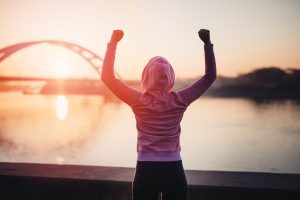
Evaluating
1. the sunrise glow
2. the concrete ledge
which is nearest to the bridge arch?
the sunrise glow

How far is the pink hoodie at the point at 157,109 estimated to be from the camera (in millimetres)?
1881

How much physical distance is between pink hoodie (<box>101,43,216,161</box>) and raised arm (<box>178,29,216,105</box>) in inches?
0.9

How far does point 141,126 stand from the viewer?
191 centimetres

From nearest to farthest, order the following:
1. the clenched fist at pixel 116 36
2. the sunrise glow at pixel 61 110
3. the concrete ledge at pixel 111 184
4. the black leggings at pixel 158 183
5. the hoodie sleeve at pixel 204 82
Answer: the black leggings at pixel 158 183
the hoodie sleeve at pixel 204 82
the clenched fist at pixel 116 36
the concrete ledge at pixel 111 184
the sunrise glow at pixel 61 110

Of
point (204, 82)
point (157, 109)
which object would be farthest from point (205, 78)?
point (157, 109)

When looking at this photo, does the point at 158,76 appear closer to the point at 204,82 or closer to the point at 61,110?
the point at 204,82

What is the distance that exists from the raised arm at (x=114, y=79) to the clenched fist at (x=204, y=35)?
0.43 meters

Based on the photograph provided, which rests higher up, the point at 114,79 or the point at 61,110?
the point at 114,79

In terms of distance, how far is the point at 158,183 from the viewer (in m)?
1.83

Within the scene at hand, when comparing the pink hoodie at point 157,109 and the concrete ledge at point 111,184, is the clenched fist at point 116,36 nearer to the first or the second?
the pink hoodie at point 157,109

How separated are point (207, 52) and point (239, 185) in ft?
4.21

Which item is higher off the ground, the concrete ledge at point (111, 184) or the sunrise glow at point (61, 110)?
the concrete ledge at point (111, 184)

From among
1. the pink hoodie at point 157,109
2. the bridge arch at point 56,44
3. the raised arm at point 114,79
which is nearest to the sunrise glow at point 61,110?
the bridge arch at point 56,44

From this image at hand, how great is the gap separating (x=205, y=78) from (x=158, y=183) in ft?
2.04
